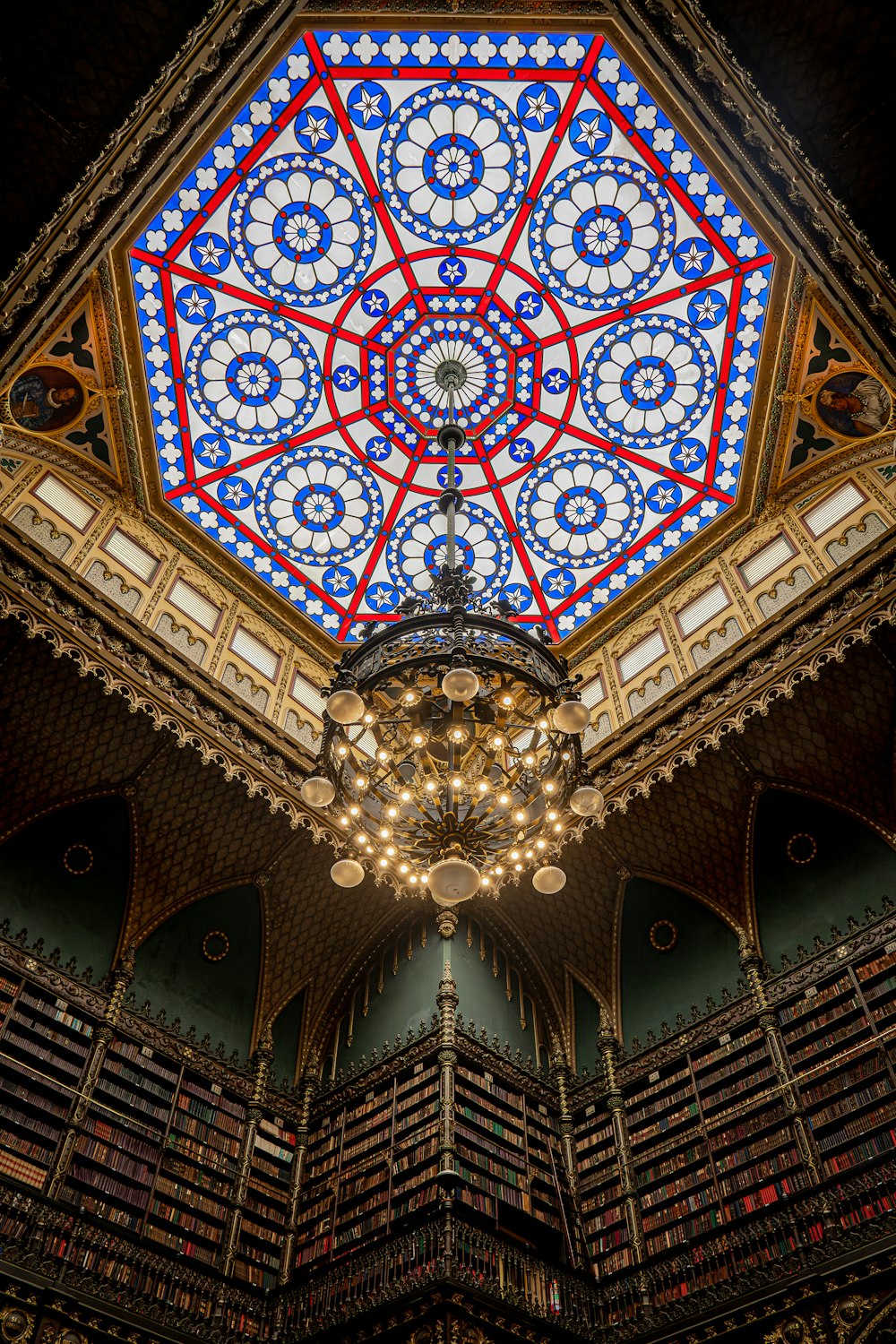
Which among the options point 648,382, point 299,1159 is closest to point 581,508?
point 648,382

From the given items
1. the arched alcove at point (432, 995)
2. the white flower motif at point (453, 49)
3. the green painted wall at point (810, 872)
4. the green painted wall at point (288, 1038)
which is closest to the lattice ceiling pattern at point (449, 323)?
the white flower motif at point (453, 49)

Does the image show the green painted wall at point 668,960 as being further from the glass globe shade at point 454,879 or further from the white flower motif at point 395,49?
the white flower motif at point 395,49

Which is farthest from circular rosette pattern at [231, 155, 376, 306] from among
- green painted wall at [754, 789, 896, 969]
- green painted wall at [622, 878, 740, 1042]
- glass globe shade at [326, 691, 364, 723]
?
green painted wall at [622, 878, 740, 1042]

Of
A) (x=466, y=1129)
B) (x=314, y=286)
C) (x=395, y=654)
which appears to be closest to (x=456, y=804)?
(x=395, y=654)

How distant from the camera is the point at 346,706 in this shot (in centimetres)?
577

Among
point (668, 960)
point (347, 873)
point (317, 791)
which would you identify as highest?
point (668, 960)

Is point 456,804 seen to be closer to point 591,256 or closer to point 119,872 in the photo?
point 119,872

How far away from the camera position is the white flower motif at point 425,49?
8812 mm

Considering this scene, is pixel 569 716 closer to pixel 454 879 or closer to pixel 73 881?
pixel 454 879

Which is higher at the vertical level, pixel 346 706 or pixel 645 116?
pixel 645 116

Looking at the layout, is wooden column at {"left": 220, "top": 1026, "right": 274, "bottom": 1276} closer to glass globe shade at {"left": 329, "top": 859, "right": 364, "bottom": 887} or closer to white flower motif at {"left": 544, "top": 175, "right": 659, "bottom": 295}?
glass globe shade at {"left": 329, "top": 859, "right": 364, "bottom": 887}

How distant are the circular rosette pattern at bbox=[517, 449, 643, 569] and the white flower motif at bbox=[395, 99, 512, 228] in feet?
9.55

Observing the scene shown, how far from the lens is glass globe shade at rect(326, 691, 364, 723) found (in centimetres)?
576

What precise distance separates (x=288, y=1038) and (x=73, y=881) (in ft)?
10.5
